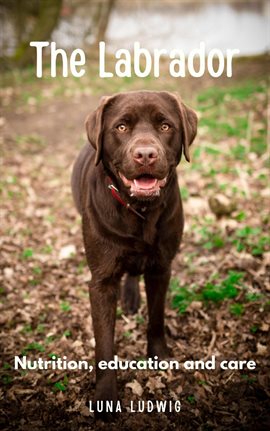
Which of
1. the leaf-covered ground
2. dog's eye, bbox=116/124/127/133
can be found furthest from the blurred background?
dog's eye, bbox=116/124/127/133

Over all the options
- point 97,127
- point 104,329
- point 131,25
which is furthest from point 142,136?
point 131,25

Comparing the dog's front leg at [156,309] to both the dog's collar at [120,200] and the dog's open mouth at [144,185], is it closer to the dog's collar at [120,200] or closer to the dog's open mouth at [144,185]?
the dog's collar at [120,200]

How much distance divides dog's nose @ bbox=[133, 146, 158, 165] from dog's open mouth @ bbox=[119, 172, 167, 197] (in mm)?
127

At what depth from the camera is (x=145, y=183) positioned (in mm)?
2684

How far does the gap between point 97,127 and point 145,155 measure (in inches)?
20.6

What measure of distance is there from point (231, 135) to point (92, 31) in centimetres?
950

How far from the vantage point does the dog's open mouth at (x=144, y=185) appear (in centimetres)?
265

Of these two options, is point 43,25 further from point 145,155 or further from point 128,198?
point 145,155

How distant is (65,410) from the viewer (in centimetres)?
310

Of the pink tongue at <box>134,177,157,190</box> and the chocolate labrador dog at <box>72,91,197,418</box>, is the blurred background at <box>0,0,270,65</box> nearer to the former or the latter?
the chocolate labrador dog at <box>72,91,197,418</box>

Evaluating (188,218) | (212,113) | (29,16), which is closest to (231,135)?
(212,113)

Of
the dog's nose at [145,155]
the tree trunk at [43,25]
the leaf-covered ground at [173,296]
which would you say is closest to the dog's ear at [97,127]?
the dog's nose at [145,155]

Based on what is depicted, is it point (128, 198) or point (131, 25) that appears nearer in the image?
point (128, 198)

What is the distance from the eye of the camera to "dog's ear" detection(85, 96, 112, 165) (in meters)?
2.88
